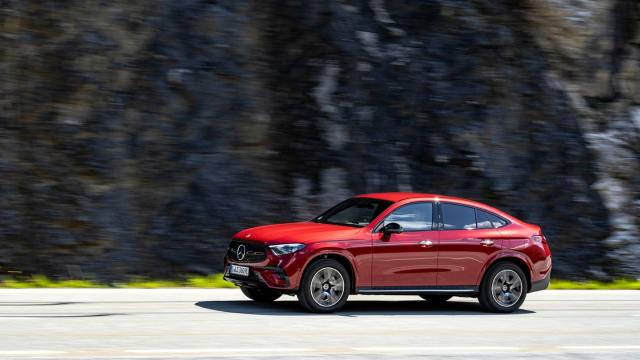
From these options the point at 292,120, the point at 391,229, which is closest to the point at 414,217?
the point at 391,229

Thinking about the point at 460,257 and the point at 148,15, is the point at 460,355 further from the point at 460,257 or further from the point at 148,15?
the point at 148,15

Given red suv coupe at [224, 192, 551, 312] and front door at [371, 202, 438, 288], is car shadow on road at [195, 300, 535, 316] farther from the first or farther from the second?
front door at [371, 202, 438, 288]

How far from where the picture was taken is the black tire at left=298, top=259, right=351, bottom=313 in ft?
40.8

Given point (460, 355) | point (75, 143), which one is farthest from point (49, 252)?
point (460, 355)

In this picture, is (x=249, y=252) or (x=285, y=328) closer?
(x=285, y=328)

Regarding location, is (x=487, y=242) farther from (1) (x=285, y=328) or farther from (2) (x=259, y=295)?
(1) (x=285, y=328)

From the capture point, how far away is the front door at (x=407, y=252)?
12828 millimetres

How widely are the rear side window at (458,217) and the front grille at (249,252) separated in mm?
2508

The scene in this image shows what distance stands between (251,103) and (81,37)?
11.1ft

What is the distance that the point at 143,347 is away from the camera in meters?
9.52

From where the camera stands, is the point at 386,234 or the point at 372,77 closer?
the point at 386,234

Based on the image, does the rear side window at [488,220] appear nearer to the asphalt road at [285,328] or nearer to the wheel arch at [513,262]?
the wheel arch at [513,262]

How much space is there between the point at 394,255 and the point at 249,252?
182cm

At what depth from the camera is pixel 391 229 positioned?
42.4 ft
